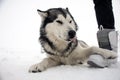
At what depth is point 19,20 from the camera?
960mm

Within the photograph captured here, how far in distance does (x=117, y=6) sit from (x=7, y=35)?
0.39 meters

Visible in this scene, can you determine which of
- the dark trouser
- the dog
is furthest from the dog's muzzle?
the dark trouser

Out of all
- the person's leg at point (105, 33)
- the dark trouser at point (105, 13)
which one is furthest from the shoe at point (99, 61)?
the dark trouser at point (105, 13)

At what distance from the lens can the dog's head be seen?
754 mm

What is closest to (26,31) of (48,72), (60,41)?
(60,41)

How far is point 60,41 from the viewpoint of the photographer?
0.80 meters

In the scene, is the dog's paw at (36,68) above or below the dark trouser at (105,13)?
below

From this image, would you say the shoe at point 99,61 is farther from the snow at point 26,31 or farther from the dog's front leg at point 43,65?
the dog's front leg at point 43,65

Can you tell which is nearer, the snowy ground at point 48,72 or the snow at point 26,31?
the snowy ground at point 48,72

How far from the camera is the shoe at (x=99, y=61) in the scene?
2.26ft

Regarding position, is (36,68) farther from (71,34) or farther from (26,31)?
(26,31)

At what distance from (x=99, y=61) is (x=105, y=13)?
170mm

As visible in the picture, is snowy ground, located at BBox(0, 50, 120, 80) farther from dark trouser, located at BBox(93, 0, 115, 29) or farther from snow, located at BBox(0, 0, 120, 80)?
dark trouser, located at BBox(93, 0, 115, 29)

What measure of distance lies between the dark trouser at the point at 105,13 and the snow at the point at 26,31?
0.07 meters
